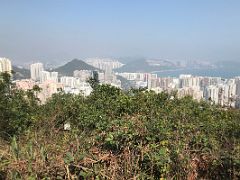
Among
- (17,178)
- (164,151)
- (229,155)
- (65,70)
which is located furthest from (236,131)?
(65,70)

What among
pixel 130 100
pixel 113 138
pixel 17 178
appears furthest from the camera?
pixel 130 100

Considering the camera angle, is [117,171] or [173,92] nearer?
[117,171]

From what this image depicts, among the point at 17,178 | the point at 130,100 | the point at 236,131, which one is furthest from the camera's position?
the point at 130,100

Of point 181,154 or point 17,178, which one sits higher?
point 181,154

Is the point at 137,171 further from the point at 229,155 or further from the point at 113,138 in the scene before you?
the point at 229,155

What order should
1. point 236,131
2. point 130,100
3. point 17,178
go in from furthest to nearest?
point 130,100 → point 236,131 → point 17,178

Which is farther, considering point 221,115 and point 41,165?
point 221,115

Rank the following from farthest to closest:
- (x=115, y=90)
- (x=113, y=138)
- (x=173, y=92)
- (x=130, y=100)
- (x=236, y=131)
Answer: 1. (x=173, y=92)
2. (x=115, y=90)
3. (x=130, y=100)
4. (x=236, y=131)
5. (x=113, y=138)

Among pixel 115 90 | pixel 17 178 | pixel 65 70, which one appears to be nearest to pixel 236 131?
pixel 17 178

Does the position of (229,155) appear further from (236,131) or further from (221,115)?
(221,115)
